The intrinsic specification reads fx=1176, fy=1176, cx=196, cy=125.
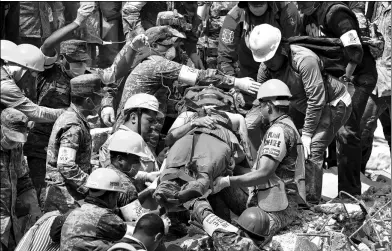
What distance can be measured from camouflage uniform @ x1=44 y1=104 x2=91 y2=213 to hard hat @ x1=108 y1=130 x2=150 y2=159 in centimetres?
38

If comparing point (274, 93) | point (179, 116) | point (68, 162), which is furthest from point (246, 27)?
point (68, 162)

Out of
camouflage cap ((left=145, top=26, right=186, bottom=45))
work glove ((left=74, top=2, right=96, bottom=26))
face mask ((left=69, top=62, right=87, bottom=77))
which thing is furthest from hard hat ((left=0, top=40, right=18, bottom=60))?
work glove ((left=74, top=2, right=96, bottom=26))

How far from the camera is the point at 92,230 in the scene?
9.51 metres

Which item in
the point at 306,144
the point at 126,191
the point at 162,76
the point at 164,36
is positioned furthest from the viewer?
the point at 164,36

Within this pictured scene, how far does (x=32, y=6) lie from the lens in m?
14.6

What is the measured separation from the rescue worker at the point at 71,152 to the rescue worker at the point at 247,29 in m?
2.35

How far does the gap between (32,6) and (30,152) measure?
2.78 metres

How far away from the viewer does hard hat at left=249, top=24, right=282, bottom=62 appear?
39.7ft

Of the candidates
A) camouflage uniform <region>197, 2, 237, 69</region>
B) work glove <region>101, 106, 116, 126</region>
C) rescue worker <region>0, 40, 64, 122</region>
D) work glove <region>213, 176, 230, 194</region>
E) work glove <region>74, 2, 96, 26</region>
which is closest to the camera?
work glove <region>213, 176, 230, 194</region>

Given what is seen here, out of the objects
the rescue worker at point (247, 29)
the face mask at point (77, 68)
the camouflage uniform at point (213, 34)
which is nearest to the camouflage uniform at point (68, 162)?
the face mask at point (77, 68)

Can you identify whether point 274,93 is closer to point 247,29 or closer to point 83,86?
point 83,86

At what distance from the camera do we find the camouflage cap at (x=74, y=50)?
40.5ft

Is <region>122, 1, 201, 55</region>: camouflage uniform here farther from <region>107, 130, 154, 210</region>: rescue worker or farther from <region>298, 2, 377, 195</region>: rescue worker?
<region>107, 130, 154, 210</region>: rescue worker

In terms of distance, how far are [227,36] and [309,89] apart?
1885 mm
